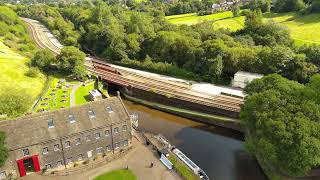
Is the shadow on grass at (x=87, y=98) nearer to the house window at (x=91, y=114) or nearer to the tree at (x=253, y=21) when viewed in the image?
the house window at (x=91, y=114)

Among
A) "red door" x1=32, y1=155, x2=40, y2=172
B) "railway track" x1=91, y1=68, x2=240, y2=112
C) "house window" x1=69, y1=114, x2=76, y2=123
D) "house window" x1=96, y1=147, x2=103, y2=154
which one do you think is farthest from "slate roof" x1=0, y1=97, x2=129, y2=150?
"railway track" x1=91, y1=68, x2=240, y2=112

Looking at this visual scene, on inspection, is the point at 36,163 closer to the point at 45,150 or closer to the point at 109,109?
the point at 45,150

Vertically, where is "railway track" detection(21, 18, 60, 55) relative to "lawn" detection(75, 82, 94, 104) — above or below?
above

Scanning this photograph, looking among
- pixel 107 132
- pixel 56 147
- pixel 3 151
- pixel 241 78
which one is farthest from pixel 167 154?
pixel 241 78

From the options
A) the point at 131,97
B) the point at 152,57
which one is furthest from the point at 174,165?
the point at 152,57

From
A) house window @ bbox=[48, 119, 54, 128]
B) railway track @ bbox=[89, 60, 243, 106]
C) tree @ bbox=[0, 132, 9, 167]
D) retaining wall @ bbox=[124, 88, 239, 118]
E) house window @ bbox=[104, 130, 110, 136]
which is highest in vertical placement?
house window @ bbox=[48, 119, 54, 128]

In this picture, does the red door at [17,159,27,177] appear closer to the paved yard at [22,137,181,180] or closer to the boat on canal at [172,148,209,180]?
the paved yard at [22,137,181,180]

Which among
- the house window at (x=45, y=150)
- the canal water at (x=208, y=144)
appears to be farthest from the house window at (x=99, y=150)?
the canal water at (x=208, y=144)
